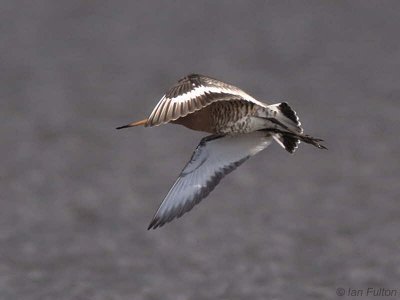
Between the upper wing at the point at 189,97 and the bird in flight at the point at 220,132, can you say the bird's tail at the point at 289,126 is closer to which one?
the bird in flight at the point at 220,132

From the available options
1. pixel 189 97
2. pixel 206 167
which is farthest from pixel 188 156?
pixel 189 97

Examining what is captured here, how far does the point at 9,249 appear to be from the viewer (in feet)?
29.3

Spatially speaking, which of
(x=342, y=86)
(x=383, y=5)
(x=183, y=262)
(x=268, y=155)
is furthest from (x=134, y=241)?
(x=383, y=5)

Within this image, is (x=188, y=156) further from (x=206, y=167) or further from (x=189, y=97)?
(x=189, y=97)

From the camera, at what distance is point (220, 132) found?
6.05 m

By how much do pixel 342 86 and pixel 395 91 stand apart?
1.61 ft

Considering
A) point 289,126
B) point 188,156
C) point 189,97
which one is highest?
point 188,156

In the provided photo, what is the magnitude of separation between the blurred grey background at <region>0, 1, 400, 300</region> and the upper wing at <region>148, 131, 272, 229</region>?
96.8 inches

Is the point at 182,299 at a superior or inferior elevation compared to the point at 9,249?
inferior

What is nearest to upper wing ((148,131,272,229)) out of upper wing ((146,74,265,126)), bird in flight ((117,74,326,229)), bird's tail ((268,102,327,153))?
bird in flight ((117,74,326,229))

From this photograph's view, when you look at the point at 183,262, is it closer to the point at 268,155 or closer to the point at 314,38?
the point at 268,155

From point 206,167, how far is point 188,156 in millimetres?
3608

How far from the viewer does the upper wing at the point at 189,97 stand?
5480 mm

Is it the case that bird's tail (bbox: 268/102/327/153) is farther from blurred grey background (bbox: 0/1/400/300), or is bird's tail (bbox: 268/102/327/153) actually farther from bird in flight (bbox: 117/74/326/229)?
blurred grey background (bbox: 0/1/400/300)
